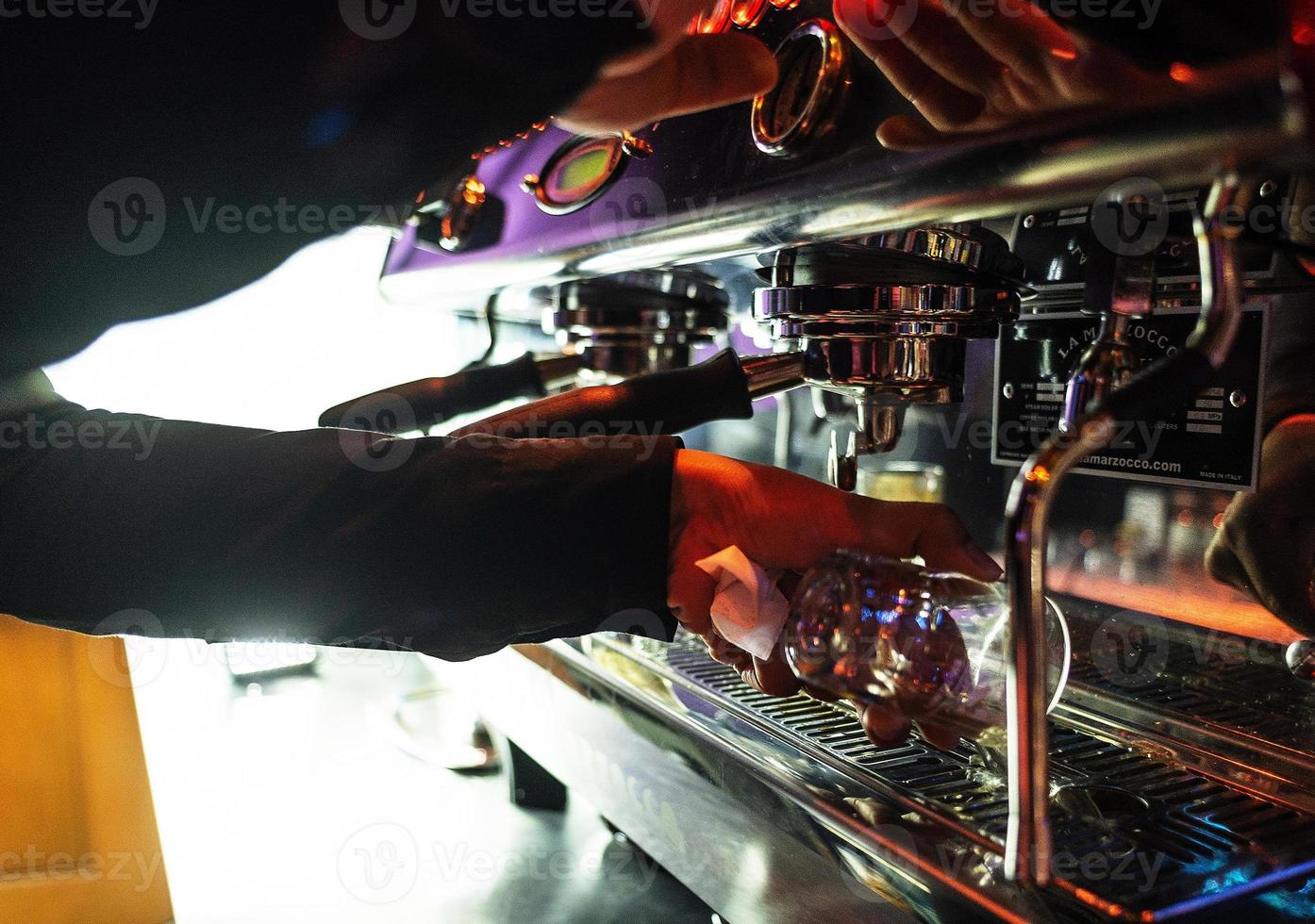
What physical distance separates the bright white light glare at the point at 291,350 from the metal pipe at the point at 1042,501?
4.40 feet

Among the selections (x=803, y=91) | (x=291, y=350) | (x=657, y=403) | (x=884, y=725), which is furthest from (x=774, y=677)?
(x=291, y=350)

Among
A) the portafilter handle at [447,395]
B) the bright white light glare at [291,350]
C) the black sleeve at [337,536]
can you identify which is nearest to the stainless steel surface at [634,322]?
the portafilter handle at [447,395]

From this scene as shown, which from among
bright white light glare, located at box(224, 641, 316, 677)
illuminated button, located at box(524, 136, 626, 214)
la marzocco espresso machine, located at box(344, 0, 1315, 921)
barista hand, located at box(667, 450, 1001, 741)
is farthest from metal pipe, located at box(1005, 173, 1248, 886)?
bright white light glare, located at box(224, 641, 316, 677)

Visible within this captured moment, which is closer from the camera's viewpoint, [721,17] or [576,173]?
[721,17]

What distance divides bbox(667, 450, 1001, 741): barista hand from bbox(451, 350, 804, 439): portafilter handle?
12 cm

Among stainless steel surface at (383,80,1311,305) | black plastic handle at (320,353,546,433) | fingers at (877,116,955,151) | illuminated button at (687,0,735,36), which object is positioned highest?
illuminated button at (687,0,735,36)

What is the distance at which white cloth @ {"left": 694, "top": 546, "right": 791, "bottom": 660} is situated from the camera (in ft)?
1.44

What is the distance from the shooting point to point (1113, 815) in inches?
17.4

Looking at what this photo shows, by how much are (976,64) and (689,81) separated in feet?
0.48

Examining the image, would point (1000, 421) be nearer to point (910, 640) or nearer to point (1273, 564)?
point (1273, 564)

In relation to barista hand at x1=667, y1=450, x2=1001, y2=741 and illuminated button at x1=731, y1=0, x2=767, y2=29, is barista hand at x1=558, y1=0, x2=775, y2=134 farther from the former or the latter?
barista hand at x1=667, y1=450, x2=1001, y2=741

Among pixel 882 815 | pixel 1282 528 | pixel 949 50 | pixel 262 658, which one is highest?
pixel 949 50

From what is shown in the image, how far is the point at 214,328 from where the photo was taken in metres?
1.68

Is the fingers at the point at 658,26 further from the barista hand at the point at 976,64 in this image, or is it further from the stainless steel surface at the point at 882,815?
the stainless steel surface at the point at 882,815
